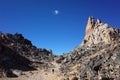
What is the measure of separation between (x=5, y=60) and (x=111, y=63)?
41890 millimetres

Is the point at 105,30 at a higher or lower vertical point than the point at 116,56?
higher

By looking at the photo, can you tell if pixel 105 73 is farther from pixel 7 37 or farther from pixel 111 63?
pixel 7 37

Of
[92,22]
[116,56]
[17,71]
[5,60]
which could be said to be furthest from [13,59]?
[92,22]

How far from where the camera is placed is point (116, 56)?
4566 centimetres

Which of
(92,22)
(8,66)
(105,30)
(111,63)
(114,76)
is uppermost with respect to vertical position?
(92,22)

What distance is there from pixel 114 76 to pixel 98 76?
3090mm

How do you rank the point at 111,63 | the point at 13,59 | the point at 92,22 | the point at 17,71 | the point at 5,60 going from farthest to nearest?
the point at 92,22, the point at 13,59, the point at 5,60, the point at 17,71, the point at 111,63

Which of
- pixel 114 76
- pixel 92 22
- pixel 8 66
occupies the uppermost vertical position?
pixel 92 22

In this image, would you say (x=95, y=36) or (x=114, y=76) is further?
(x=95, y=36)

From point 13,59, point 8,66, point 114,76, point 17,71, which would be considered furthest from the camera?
point 13,59

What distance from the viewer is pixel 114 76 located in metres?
39.5

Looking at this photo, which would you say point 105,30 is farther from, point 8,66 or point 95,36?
point 8,66

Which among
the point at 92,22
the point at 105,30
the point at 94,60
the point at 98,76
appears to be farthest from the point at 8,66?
the point at 92,22

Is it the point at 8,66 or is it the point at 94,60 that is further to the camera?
the point at 8,66
